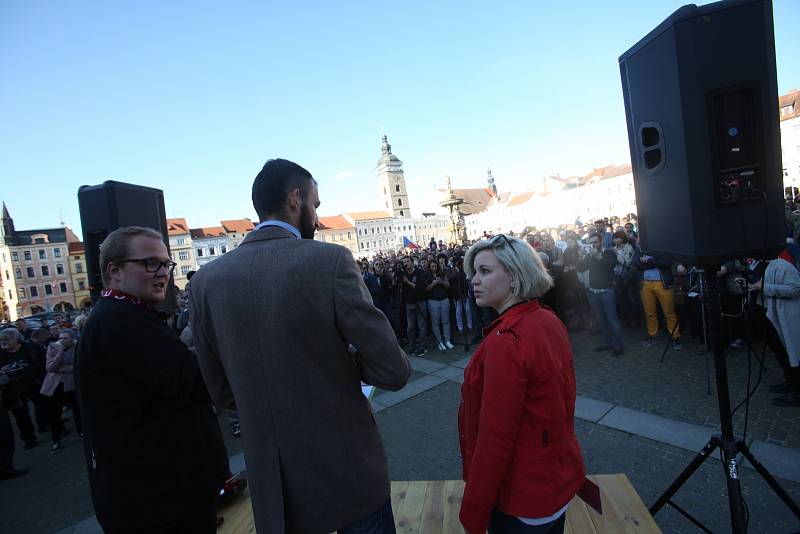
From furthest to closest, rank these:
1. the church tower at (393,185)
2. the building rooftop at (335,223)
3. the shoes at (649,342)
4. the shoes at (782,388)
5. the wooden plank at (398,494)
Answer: the church tower at (393,185) < the building rooftop at (335,223) < the shoes at (649,342) < the shoes at (782,388) < the wooden plank at (398,494)

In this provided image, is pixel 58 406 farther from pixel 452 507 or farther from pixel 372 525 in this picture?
pixel 372 525

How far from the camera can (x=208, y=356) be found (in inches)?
64.7

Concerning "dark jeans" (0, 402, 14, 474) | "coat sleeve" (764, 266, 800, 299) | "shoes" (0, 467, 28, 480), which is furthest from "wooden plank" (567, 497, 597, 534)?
"shoes" (0, 467, 28, 480)

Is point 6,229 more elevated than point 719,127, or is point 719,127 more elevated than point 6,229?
point 6,229

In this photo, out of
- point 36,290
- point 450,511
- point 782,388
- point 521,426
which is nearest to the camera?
point 521,426

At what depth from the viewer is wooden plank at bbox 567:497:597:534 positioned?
2675 mm

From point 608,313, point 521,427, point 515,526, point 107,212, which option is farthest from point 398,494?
point 608,313

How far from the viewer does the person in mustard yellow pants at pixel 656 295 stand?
7.12m

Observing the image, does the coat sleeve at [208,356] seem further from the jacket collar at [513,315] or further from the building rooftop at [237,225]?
the building rooftop at [237,225]

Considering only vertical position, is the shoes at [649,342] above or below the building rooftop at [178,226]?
below

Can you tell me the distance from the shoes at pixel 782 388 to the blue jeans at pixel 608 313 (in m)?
2.19

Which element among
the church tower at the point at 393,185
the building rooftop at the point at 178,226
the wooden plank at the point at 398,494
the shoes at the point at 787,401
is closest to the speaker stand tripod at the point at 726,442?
the wooden plank at the point at 398,494

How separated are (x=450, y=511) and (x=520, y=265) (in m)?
2.11

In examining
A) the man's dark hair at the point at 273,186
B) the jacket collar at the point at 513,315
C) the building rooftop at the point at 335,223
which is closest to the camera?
the man's dark hair at the point at 273,186
